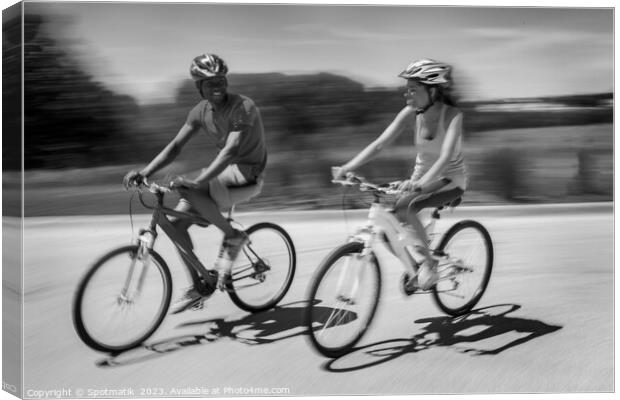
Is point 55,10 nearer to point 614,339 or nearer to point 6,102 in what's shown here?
point 6,102

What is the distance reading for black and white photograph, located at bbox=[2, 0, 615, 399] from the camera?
20.4 ft

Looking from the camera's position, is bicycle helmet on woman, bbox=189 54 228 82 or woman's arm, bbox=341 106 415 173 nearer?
bicycle helmet on woman, bbox=189 54 228 82

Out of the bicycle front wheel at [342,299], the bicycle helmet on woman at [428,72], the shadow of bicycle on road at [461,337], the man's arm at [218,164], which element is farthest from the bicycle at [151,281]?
the bicycle helmet on woman at [428,72]

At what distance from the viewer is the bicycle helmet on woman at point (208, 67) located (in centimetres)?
625

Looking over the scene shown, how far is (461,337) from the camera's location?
6.57m

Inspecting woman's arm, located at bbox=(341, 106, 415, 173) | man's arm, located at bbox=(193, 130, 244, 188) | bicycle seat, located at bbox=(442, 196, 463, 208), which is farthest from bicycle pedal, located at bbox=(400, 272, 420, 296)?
man's arm, located at bbox=(193, 130, 244, 188)

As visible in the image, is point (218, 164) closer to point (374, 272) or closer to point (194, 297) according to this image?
point (194, 297)

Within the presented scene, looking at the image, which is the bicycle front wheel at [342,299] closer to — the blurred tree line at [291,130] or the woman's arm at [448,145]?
the blurred tree line at [291,130]

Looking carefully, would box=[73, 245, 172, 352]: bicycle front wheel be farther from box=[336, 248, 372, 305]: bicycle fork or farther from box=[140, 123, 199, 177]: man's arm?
box=[336, 248, 372, 305]: bicycle fork

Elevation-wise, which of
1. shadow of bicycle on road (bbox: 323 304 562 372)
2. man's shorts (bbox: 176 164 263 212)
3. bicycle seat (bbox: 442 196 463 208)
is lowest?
shadow of bicycle on road (bbox: 323 304 562 372)

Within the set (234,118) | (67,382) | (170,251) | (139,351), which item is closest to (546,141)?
(234,118)

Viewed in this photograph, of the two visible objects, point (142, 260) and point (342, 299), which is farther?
point (342, 299)

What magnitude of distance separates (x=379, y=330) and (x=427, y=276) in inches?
18.9

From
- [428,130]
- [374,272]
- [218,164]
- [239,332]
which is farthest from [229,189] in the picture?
[428,130]
